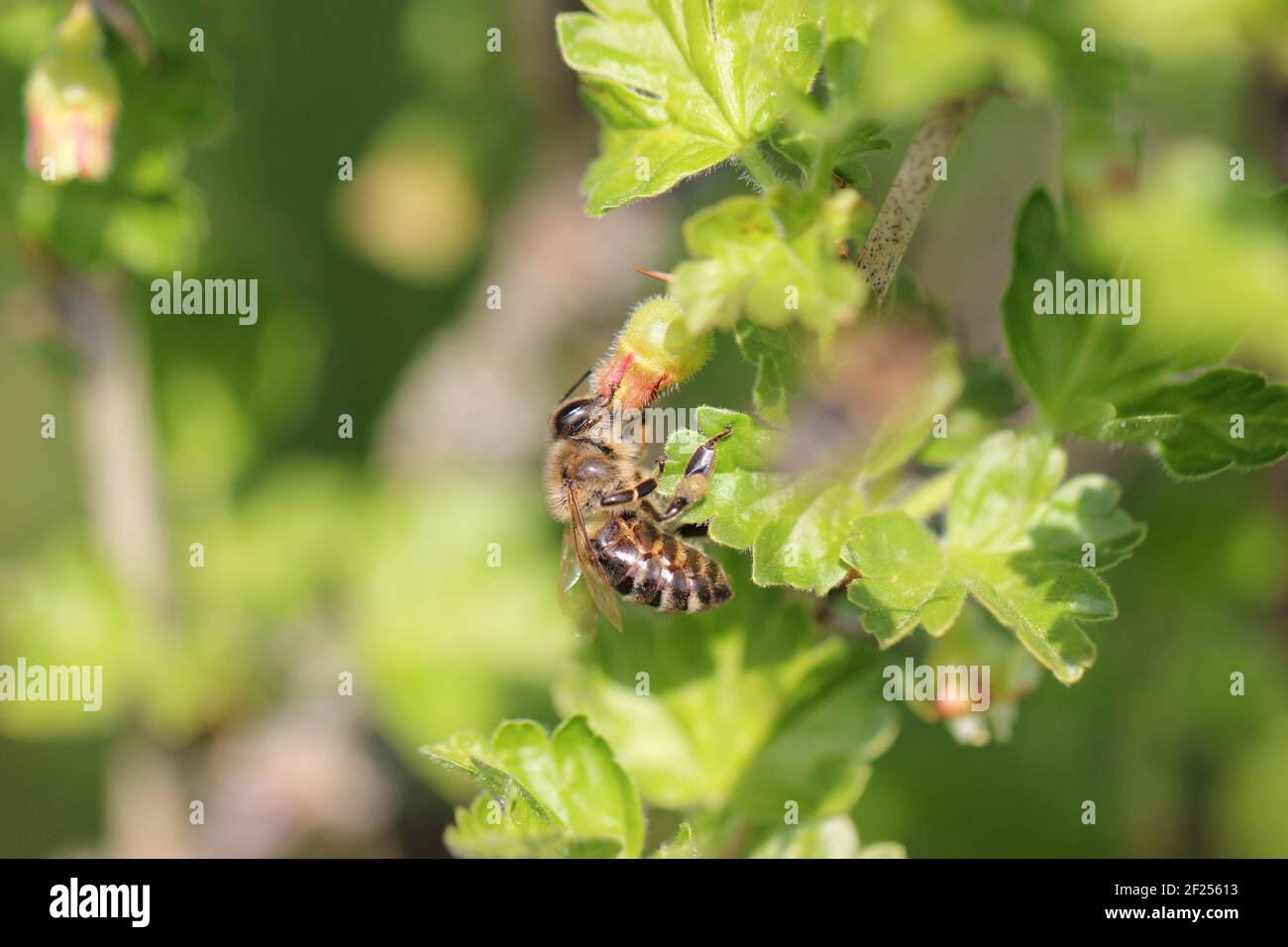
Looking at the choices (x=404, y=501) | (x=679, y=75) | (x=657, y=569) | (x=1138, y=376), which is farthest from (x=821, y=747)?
(x=404, y=501)

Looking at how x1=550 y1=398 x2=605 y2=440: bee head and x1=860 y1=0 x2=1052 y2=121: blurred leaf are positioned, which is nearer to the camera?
x1=860 y1=0 x2=1052 y2=121: blurred leaf

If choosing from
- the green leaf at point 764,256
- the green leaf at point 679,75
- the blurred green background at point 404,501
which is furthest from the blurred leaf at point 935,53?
the blurred green background at point 404,501

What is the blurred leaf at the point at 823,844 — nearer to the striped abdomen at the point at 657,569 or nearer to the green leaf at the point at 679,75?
the striped abdomen at the point at 657,569

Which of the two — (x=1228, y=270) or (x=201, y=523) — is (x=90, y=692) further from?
(x=1228, y=270)

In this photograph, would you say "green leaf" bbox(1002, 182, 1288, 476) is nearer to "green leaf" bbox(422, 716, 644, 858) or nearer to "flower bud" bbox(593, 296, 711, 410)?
"flower bud" bbox(593, 296, 711, 410)

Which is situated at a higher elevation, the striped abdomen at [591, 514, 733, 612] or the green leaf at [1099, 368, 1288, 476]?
the green leaf at [1099, 368, 1288, 476]

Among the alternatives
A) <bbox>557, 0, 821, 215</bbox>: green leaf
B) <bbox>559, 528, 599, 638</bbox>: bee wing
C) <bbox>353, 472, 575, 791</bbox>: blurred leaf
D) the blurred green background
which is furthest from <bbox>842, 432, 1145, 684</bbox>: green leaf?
<bbox>353, 472, 575, 791</bbox>: blurred leaf

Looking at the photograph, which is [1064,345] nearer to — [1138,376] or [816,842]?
[1138,376]
